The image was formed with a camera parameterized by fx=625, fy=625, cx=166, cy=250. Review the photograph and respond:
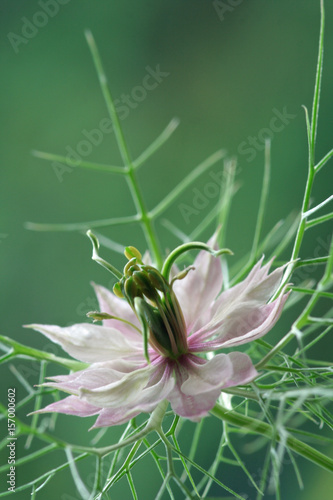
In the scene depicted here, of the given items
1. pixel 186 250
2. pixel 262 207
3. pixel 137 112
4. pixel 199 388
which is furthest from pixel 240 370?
pixel 137 112

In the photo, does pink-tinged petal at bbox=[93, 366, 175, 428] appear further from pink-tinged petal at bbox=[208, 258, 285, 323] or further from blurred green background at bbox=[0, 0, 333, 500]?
blurred green background at bbox=[0, 0, 333, 500]

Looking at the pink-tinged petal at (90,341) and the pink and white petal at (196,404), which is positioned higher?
the pink-tinged petal at (90,341)

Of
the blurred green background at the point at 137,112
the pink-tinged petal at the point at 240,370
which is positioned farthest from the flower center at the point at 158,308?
the blurred green background at the point at 137,112

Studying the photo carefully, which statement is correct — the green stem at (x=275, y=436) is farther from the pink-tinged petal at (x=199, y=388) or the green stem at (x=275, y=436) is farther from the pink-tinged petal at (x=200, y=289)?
the pink-tinged petal at (x=200, y=289)

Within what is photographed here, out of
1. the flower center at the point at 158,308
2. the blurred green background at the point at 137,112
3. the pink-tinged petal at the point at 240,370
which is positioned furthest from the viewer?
the blurred green background at the point at 137,112

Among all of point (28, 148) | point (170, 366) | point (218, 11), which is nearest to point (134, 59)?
point (218, 11)

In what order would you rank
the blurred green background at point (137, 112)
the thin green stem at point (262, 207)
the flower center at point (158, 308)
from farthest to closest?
1. the blurred green background at point (137, 112)
2. the thin green stem at point (262, 207)
3. the flower center at point (158, 308)
